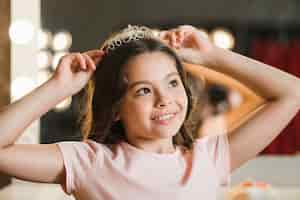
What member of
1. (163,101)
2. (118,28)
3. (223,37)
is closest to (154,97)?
(163,101)

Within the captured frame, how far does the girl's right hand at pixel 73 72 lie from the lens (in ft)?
1.65

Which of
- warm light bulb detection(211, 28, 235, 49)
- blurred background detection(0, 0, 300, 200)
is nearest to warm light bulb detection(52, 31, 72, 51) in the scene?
blurred background detection(0, 0, 300, 200)

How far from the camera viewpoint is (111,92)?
518mm

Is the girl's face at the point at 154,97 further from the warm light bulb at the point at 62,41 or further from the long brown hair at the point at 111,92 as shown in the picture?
the warm light bulb at the point at 62,41

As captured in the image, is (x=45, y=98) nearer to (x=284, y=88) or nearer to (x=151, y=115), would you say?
(x=151, y=115)

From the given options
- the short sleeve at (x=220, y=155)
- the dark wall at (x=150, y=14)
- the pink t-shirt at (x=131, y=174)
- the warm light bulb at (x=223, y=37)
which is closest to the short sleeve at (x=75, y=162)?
the pink t-shirt at (x=131, y=174)

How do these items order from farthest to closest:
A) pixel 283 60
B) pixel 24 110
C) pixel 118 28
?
1. pixel 283 60
2. pixel 118 28
3. pixel 24 110

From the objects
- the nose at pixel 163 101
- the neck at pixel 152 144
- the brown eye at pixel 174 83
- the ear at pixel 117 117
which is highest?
the brown eye at pixel 174 83

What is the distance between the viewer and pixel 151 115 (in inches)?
19.5

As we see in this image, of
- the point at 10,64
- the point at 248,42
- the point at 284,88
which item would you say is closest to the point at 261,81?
the point at 284,88

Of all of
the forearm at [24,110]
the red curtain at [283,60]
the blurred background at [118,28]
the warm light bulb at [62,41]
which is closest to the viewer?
the forearm at [24,110]

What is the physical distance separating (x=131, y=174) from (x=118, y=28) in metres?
0.37

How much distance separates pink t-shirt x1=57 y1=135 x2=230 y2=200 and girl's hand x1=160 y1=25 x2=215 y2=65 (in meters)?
0.09

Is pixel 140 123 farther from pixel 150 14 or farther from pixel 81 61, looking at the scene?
pixel 150 14
